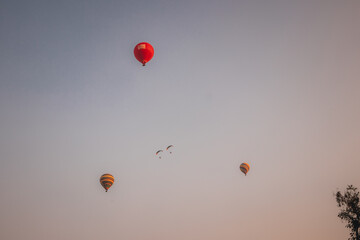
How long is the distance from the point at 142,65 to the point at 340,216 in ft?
111

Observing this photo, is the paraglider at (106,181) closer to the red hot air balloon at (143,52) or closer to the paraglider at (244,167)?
the red hot air balloon at (143,52)

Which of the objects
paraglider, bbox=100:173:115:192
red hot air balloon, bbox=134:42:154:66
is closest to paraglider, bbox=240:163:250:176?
paraglider, bbox=100:173:115:192

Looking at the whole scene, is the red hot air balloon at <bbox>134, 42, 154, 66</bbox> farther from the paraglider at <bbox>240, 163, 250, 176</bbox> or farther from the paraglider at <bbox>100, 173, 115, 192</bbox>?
the paraglider at <bbox>240, 163, 250, 176</bbox>

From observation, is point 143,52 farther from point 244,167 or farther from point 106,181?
point 244,167

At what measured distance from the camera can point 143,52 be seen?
17.6 meters

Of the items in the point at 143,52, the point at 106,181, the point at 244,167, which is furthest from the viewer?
the point at 244,167

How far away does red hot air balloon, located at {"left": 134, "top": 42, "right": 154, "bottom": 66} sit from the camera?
17.6 metres

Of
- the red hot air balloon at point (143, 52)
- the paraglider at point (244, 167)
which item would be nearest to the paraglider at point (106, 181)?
the red hot air balloon at point (143, 52)

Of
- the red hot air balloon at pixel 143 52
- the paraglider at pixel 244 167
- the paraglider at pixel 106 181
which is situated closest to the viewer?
the red hot air balloon at pixel 143 52

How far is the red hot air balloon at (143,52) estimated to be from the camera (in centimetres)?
1758

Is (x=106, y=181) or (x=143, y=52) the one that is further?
(x=106, y=181)

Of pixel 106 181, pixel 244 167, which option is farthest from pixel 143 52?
pixel 244 167

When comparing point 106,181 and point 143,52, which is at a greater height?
point 143,52

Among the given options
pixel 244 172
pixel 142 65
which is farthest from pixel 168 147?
pixel 142 65
